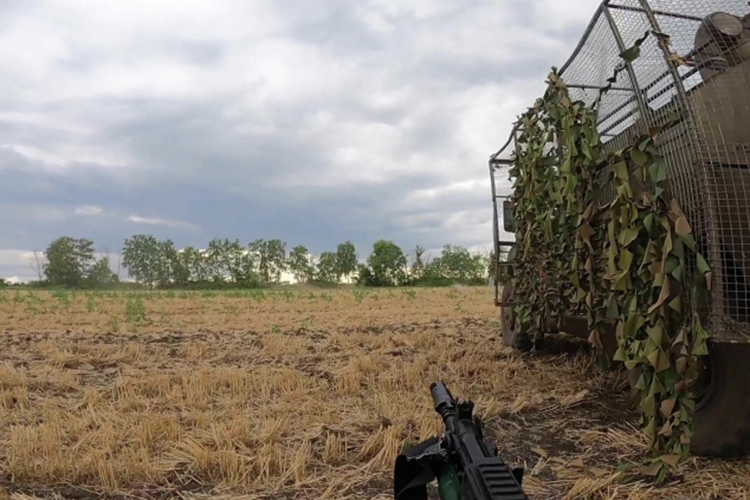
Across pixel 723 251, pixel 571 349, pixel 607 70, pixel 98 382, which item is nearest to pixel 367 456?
pixel 723 251

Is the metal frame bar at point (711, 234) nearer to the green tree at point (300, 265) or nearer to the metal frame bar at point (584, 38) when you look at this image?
the metal frame bar at point (584, 38)

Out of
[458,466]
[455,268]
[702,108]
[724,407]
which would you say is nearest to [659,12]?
[702,108]

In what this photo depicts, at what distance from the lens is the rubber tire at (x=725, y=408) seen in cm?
277

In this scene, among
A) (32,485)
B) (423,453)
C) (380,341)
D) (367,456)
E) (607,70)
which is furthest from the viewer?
(380,341)

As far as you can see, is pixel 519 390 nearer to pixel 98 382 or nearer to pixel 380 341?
pixel 380 341

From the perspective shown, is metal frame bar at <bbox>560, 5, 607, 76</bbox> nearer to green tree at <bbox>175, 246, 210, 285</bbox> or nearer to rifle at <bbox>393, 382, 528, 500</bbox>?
rifle at <bbox>393, 382, 528, 500</bbox>

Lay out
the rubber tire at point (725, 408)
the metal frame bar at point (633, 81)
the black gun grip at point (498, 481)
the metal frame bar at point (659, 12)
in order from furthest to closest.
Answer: the metal frame bar at point (659, 12) → the metal frame bar at point (633, 81) → the rubber tire at point (725, 408) → the black gun grip at point (498, 481)

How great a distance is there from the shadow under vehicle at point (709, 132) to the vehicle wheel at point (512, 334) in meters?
2.46

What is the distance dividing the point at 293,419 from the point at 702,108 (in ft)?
9.08

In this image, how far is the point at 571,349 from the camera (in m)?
5.95

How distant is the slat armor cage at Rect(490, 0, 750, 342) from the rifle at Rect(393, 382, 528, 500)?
1525 millimetres

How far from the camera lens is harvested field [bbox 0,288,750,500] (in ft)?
9.17

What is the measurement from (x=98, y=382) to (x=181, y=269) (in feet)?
178

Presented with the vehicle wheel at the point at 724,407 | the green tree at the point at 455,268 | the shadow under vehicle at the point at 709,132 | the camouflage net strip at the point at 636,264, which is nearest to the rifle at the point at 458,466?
the camouflage net strip at the point at 636,264
